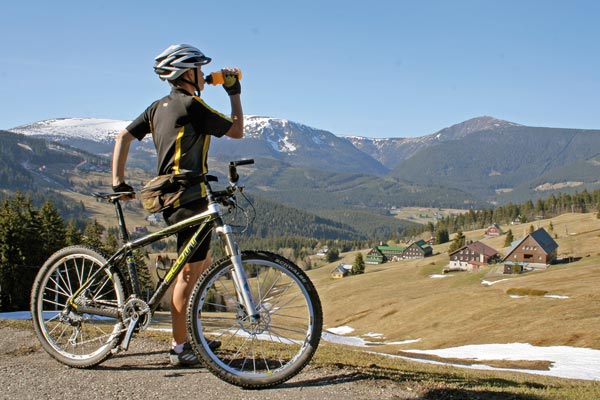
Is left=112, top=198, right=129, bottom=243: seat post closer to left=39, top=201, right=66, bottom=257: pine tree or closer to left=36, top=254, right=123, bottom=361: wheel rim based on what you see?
left=36, top=254, right=123, bottom=361: wheel rim

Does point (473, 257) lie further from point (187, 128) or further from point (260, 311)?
point (187, 128)

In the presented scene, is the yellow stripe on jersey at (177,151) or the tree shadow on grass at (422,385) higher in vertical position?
the yellow stripe on jersey at (177,151)

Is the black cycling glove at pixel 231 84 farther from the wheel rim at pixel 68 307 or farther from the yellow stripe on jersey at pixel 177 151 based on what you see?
the wheel rim at pixel 68 307

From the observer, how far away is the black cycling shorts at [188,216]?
725 centimetres

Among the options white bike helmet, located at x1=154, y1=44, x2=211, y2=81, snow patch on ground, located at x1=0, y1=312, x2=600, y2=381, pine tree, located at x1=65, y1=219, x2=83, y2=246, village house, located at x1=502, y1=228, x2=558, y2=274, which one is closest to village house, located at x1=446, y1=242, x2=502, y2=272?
village house, located at x1=502, y1=228, x2=558, y2=274

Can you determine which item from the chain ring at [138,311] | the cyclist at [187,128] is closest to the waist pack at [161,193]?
the cyclist at [187,128]

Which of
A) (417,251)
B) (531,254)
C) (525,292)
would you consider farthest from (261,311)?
(417,251)

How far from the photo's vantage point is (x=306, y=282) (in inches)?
263

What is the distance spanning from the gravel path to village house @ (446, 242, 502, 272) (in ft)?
403

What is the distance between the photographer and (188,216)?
7.24 metres

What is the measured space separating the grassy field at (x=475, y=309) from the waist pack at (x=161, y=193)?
31579 millimetres

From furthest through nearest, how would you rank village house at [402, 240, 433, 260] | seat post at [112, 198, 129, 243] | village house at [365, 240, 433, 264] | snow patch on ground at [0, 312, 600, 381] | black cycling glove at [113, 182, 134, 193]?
village house at [365, 240, 433, 264] < village house at [402, 240, 433, 260] < snow patch on ground at [0, 312, 600, 381] < black cycling glove at [113, 182, 134, 193] < seat post at [112, 198, 129, 243]

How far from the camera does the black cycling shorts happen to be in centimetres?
725

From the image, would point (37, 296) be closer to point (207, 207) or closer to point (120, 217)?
point (120, 217)
